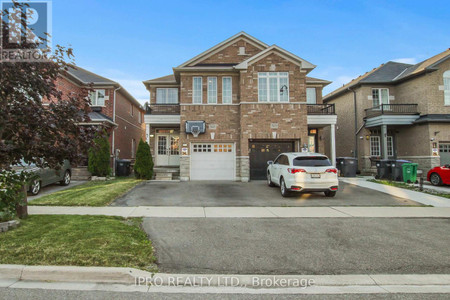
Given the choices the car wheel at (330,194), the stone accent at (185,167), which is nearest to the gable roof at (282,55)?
the stone accent at (185,167)

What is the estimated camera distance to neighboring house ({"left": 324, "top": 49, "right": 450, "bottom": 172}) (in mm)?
17500

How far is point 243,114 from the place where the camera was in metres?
14.7

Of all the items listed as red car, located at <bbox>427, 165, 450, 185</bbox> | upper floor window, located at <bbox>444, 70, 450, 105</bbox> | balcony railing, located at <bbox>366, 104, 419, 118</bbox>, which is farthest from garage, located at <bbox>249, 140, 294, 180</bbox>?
upper floor window, located at <bbox>444, 70, 450, 105</bbox>

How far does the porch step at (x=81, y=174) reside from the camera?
15816mm

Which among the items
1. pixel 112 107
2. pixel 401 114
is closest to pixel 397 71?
pixel 401 114

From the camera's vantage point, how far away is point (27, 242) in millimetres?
4516

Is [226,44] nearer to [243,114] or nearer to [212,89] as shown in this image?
[212,89]

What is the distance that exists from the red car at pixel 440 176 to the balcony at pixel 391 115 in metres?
4.93

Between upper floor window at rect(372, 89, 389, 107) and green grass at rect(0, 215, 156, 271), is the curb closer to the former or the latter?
green grass at rect(0, 215, 156, 271)

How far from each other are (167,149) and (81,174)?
18.2 feet

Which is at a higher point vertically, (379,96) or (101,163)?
(379,96)

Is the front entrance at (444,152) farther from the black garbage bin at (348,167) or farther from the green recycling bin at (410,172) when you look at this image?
the black garbage bin at (348,167)

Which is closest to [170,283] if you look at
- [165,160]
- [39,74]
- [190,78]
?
[39,74]

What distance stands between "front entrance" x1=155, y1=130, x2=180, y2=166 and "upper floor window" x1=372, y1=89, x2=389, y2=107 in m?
15.1
